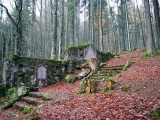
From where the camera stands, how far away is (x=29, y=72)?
12.0 meters

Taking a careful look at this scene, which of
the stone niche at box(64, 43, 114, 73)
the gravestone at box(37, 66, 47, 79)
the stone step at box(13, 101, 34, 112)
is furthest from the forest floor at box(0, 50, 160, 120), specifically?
the stone niche at box(64, 43, 114, 73)

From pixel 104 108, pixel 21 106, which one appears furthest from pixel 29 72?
pixel 104 108

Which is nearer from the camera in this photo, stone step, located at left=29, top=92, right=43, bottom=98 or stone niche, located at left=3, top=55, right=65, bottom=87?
stone step, located at left=29, top=92, right=43, bottom=98

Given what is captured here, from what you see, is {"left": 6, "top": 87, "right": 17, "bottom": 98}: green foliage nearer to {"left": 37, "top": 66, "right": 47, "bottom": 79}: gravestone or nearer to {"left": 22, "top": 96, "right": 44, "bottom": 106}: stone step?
{"left": 22, "top": 96, "right": 44, "bottom": 106}: stone step

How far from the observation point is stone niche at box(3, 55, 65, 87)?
1148 cm

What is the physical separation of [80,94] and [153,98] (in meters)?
3.48

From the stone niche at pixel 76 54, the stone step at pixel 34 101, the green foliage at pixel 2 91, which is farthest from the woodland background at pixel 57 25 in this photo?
the stone step at pixel 34 101

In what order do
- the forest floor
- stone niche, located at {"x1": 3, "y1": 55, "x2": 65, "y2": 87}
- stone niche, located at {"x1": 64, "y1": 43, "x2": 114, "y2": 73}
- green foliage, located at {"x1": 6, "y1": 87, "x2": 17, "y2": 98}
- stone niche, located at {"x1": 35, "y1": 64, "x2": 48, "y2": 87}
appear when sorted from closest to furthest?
the forest floor, green foliage, located at {"x1": 6, "y1": 87, "x2": 17, "y2": 98}, stone niche, located at {"x1": 3, "y1": 55, "x2": 65, "y2": 87}, stone niche, located at {"x1": 35, "y1": 64, "x2": 48, "y2": 87}, stone niche, located at {"x1": 64, "y1": 43, "x2": 114, "y2": 73}

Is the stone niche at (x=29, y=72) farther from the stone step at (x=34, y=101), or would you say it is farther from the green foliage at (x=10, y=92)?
the stone step at (x=34, y=101)

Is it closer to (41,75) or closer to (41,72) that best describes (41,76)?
(41,75)

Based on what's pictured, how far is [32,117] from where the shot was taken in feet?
18.7

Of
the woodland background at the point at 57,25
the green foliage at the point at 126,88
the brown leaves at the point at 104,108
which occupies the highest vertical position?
the woodland background at the point at 57,25

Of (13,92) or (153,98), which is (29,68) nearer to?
(13,92)

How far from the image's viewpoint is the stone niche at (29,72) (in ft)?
37.7
